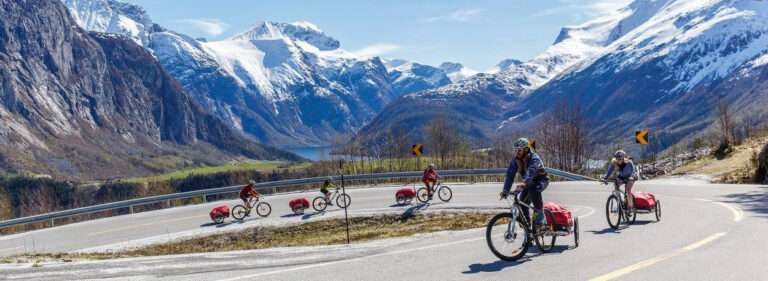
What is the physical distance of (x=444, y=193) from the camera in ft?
114

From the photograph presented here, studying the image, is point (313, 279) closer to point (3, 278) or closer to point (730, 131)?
point (3, 278)

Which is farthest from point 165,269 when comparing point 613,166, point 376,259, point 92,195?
point 92,195

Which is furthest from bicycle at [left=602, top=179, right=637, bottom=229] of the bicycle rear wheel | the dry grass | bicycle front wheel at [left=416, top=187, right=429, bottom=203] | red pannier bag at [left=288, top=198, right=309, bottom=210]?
the dry grass

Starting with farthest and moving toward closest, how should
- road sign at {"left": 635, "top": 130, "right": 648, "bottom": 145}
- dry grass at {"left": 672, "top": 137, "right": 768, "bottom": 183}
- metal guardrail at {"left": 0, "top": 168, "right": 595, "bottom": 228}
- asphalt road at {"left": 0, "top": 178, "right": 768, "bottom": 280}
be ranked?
road sign at {"left": 635, "top": 130, "right": 648, "bottom": 145} < dry grass at {"left": 672, "top": 137, "right": 768, "bottom": 183} < metal guardrail at {"left": 0, "top": 168, "right": 595, "bottom": 228} < asphalt road at {"left": 0, "top": 178, "right": 768, "bottom": 280}

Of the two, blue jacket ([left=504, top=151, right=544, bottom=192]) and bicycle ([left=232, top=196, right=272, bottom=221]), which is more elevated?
blue jacket ([left=504, top=151, right=544, bottom=192])

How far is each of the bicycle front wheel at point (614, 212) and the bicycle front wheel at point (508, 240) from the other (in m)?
5.20

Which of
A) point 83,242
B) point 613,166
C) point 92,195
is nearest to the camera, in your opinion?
point 613,166

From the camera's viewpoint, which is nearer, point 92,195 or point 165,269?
point 165,269

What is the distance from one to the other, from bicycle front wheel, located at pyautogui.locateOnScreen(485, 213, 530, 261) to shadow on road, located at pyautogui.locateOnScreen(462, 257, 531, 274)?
119 millimetres

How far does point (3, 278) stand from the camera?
11938 mm

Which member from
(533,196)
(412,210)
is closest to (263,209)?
(412,210)

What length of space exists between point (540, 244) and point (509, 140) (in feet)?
336

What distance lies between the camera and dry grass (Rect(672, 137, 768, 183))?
3562 cm

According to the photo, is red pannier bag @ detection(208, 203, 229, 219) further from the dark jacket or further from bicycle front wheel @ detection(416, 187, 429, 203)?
the dark jacket
